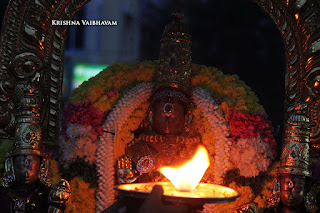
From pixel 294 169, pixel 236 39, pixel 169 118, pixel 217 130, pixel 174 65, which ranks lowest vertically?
pixel 294 169

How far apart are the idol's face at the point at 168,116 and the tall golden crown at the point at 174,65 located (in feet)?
0.26

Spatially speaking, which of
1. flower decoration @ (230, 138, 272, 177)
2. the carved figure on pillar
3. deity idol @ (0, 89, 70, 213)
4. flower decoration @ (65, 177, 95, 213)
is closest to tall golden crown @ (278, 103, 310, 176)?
the carved figure on pillar

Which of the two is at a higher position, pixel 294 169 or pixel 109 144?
pixel 109 144

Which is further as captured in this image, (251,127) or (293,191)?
(251,127)

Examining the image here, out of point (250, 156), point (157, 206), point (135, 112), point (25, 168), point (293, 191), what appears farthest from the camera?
point (135, 112)

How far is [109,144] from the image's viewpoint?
12.9 feet

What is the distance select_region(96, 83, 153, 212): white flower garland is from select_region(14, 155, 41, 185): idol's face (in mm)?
644

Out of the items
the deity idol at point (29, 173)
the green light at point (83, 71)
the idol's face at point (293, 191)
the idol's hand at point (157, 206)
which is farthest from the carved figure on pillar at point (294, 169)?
the green light at point (83, 71)

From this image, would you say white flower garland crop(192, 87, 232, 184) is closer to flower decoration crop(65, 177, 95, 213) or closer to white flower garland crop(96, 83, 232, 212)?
white flower garland crop(96, 83, 232, 212)

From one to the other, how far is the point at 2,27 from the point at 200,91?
2361 mm

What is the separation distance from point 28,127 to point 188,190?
6.59ft

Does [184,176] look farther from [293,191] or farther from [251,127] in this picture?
[251,127]

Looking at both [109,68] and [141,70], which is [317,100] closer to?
[141,70]

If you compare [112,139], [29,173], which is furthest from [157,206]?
[112,139]
